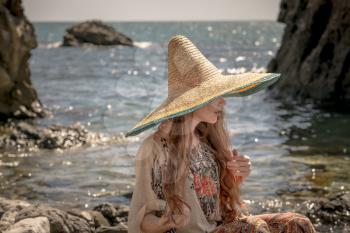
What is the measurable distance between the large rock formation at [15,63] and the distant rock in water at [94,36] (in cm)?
6354

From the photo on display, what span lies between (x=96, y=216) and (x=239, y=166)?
167 inches

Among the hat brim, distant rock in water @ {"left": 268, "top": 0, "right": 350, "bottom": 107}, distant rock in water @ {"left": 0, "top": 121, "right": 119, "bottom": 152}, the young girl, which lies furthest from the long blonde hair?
distant rock in water @ {"left": 268, "top": 0, "right": 350, "bottom": 107}

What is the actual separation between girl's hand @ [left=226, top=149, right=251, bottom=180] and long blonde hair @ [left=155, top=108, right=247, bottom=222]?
0.13 ft

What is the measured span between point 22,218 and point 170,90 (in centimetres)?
265

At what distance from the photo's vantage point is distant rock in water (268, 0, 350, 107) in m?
21.6

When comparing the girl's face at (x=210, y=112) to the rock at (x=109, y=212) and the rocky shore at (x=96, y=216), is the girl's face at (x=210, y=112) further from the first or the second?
the rock at (x=109, y=212)

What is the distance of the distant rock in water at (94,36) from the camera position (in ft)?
272

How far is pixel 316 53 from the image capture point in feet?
75.4

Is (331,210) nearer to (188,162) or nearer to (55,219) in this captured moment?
(55,219)

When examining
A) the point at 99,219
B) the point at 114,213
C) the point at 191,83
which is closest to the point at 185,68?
the point at 191,83

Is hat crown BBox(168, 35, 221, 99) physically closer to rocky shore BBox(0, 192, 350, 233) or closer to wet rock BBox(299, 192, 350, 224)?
rocky shore BBox(0, 192, 350, 233)

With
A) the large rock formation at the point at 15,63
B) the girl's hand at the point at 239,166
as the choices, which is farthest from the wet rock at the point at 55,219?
the large rock formation at the point at 15,63

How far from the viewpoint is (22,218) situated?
19.2 ft

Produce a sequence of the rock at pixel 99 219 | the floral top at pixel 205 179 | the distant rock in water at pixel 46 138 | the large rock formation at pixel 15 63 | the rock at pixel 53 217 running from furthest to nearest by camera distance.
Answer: the large rock formation at pixel 15 63, the distant rock in water at pixel 46 138, the rock at pixel 99 219, the rock at pixel 53 217, the floral top at pixel 205 179
